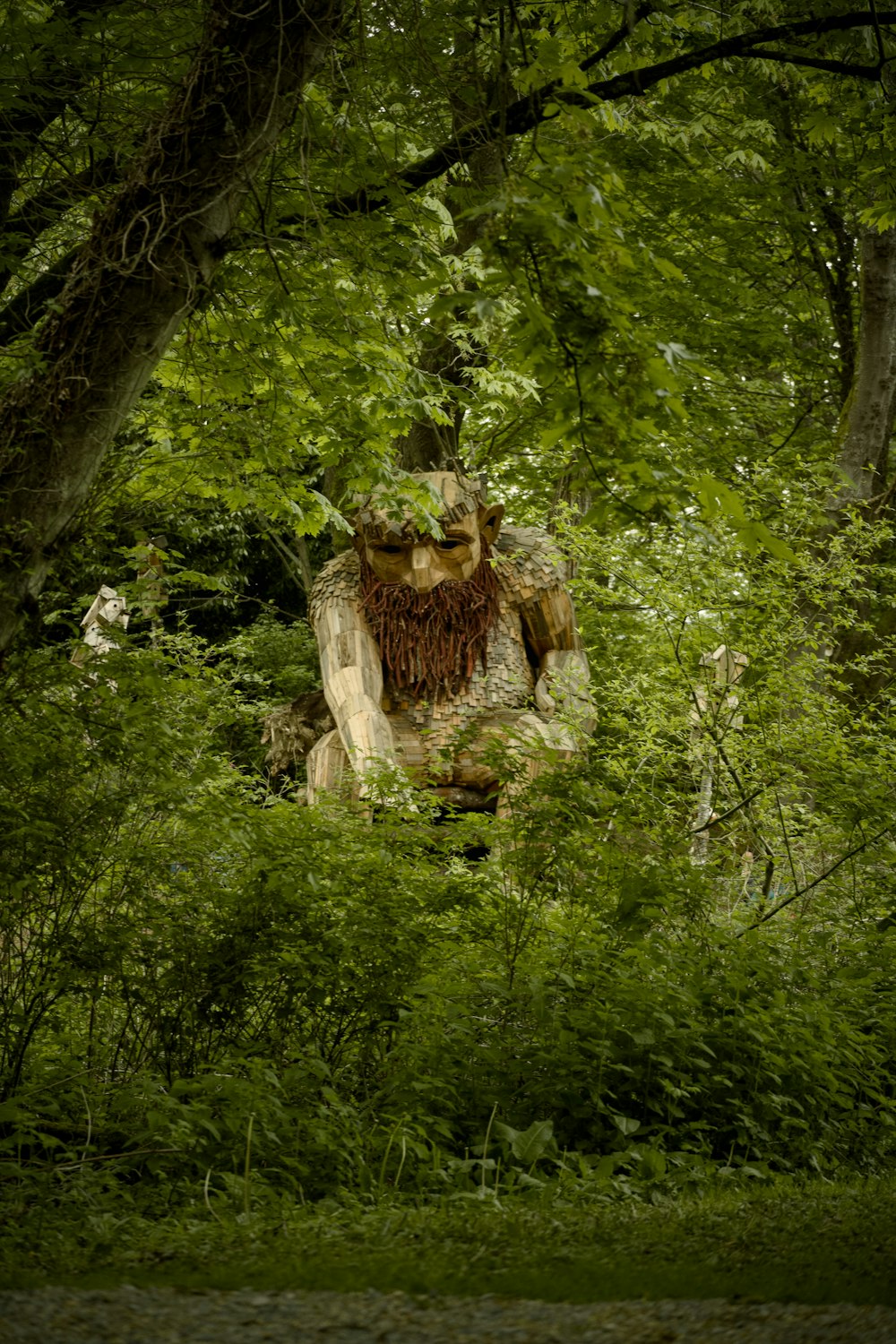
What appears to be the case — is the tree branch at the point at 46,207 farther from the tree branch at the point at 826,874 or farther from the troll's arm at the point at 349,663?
the tree branch at the point at 826,874

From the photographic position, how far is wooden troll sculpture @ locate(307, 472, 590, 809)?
35.1ft

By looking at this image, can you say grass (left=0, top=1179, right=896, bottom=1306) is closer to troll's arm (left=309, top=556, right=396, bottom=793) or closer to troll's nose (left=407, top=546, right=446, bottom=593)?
troll's arm (left=309, top=556, right=396, bottom=793)

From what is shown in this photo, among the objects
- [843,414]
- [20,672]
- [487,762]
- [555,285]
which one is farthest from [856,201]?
[20,672]

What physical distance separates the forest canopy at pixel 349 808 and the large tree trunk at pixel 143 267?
0.02m

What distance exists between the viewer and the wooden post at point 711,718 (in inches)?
339

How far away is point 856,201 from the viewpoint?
1267 cm

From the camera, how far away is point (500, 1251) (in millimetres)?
3631

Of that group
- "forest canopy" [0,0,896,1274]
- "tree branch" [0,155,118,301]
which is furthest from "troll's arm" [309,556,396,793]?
"tree branch" [0,155,118,301]

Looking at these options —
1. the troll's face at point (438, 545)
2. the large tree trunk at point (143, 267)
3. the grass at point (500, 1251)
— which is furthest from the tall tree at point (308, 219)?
the troll's face at point (438, 545)

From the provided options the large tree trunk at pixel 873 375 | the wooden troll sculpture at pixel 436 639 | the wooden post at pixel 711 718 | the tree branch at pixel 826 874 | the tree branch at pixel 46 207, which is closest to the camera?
the tree branch at pixel 46 207

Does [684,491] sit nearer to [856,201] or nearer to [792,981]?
[792,981]

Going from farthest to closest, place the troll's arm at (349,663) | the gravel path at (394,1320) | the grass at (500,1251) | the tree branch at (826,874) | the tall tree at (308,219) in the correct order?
1. the troll's arm at (349,663)
2. the tree branch at (826,874)
3. the tall tree at (308,219)
4. the grass at (500,1251)
5. the gravel path at (394,1320)

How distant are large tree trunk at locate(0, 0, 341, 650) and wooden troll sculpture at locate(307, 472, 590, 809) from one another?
5354 mm

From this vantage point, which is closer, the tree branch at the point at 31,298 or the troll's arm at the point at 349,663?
the tree branch at the point at 31,298
